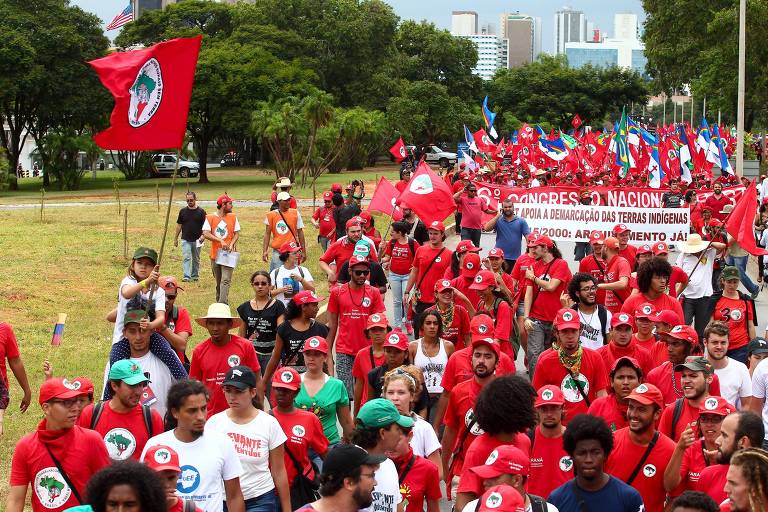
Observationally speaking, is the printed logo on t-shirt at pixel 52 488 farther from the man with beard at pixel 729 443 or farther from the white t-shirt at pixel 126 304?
the man with beard at pixel 729 443

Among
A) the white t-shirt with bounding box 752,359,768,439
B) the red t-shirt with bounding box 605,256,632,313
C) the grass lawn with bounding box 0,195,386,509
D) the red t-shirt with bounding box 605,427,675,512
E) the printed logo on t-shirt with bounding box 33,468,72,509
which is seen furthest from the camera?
the grass lawn with bounding box 0,195,386,509

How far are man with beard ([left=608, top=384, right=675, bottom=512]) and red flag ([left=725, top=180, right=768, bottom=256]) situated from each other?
21.5 ft

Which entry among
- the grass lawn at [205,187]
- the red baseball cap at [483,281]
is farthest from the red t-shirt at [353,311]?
the grass lawn at [205,187]

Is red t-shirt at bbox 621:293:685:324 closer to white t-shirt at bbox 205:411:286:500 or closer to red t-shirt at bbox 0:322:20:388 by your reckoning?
white t-shirt at bbox 205:411:286:500

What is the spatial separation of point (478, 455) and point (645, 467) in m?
0.99

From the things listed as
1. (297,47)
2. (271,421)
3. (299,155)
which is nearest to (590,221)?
(271,421)

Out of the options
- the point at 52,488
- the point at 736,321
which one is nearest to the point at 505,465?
the point at 52,488

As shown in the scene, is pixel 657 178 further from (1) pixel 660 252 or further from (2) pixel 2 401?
(2) pixel 2 401

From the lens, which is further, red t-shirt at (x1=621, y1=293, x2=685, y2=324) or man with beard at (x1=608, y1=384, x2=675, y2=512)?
red t-shirt at (x1=621, y1=293, x2=685, y2=324)

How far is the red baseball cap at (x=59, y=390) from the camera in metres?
6.27

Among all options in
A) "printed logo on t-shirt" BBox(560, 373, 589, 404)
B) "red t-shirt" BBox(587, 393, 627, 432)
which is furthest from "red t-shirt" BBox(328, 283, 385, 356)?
"red t-shirt" BBox(587, 393, 627, 432)

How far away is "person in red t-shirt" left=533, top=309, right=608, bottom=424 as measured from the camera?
812 centimetres

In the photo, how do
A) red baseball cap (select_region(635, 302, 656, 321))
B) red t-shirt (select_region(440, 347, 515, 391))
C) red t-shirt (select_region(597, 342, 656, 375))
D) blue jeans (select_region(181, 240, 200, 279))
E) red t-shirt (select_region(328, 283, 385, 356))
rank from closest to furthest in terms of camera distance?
red t-shirt (select_region(440, 347, 515, 391))
red t-shirt (select_region(597, 342, 656, 375))
red baseball cap (select_region(635, 302, 656, 321))
red t-shirt (select_region(328, 283, 385, 356))
blue jeans (select_region(181, 240, 200, 279))

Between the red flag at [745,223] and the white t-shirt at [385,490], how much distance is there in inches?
314
